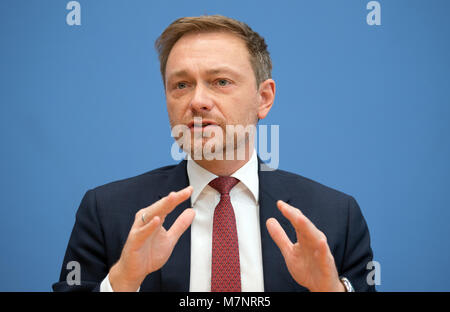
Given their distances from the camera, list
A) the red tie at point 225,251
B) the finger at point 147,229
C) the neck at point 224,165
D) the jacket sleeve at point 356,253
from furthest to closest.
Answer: the neck at point 224,165 → the jacket sleeve at point 356,253 → the red tie at point 225,251 → the finger at point 147,229

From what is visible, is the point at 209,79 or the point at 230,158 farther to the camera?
the point at 230,158

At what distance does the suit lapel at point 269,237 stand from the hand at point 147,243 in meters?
0.40

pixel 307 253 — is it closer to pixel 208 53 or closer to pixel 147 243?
pixel 147 243

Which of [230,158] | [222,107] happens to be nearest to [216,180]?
[230,158]

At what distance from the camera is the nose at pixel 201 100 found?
1548 millimetres

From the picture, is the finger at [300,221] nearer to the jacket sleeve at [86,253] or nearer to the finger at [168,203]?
the finger at [168,203]

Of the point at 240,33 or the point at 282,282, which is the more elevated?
the point at 240,33

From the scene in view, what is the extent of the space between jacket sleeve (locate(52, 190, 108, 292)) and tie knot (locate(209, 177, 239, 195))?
448mm

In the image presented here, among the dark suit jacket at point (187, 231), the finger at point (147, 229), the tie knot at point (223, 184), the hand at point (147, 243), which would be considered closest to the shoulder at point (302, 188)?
the dark suit jacket at point (187, 231)

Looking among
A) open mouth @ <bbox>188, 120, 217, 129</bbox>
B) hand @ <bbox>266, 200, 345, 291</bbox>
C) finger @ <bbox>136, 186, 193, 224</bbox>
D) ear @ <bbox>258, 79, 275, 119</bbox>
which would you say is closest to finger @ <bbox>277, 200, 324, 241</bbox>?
hand @ <bbox>266, 200, 345, 291</bbox>

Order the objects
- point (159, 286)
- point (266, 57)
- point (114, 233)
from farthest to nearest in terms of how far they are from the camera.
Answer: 1. point (266, 57)
2. point (114, 233)
3. point (159, 286)

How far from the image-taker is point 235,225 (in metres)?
1.57
